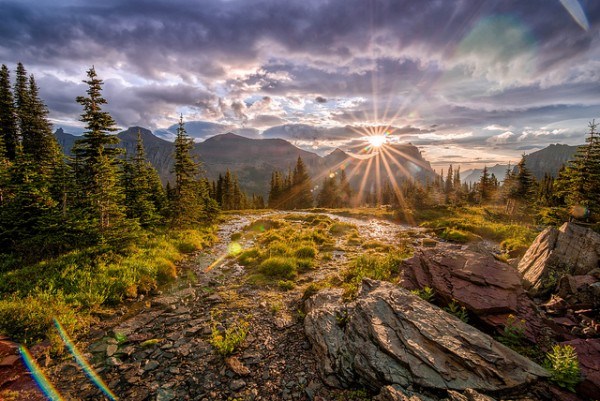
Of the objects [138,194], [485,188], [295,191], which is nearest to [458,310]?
[138,194]

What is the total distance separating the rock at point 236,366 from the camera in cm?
696

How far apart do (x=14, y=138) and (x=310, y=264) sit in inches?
1801

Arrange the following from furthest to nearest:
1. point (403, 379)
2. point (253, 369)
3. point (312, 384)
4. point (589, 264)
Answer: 1. point (589, 264)
2. point (253, 369)
3. point (312, 384)
4. point (403, 379)

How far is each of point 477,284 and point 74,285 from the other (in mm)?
16731

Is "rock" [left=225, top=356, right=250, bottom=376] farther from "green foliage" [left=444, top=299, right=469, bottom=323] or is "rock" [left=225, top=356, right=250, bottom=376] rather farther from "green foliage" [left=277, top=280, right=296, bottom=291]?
"green foliage" [left=444, top=299, right=469, bottom=323]

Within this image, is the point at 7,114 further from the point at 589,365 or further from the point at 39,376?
the point at 589,365

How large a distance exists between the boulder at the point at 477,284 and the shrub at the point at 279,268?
6242 millimetres

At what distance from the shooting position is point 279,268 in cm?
1450

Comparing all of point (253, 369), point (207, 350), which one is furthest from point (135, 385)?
point (253, 369)

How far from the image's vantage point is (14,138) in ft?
112

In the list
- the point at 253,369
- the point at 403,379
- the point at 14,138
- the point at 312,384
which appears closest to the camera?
the point at 403,379

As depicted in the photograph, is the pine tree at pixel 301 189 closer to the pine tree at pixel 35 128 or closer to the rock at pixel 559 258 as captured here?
the pine tree at pixel 35 128

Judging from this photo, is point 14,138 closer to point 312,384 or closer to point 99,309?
point 99,309

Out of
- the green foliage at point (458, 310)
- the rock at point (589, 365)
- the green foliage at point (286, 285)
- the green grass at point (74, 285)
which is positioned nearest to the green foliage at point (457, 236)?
the green foliage at point (458, 310)
